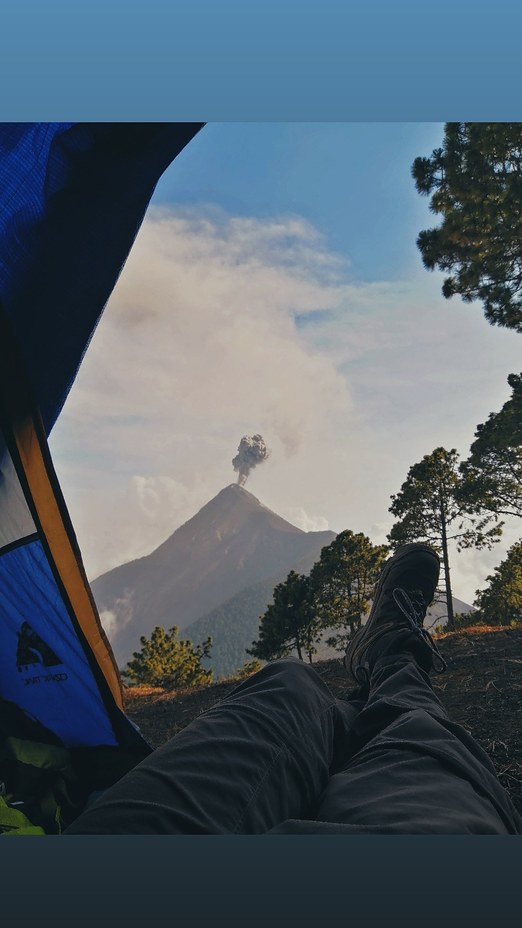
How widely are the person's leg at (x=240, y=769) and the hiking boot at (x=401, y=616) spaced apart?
0.38 meters

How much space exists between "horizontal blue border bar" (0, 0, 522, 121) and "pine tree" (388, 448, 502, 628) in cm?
867

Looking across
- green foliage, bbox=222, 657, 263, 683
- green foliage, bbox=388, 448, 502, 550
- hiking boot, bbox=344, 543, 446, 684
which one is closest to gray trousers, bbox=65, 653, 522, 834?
green foliage, bbox=222, 657, 263, 683

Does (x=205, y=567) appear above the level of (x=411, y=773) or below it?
above

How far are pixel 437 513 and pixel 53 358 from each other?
8.70 m

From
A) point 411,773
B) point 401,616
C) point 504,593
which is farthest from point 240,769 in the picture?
point 504,593

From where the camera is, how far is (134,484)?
351ft

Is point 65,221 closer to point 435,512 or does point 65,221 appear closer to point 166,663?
point 435,512

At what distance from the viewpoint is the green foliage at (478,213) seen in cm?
320

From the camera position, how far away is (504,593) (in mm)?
10328

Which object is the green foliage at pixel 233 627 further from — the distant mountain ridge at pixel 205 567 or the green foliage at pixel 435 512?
the green foliage at pixel 435 512

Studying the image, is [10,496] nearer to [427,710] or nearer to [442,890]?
[427,710]

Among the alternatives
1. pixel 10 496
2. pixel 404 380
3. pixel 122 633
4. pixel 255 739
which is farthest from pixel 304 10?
pixel 122 633

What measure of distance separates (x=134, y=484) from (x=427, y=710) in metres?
109

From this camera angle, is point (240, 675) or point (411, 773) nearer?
point (411, 773)
